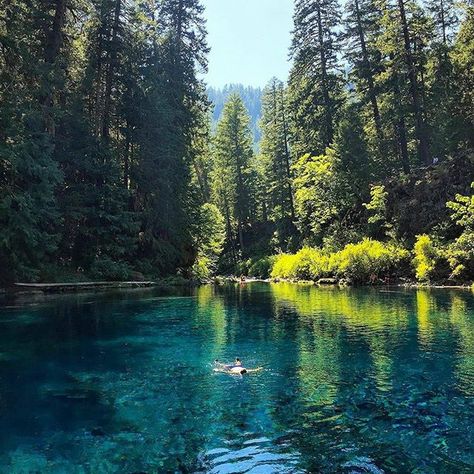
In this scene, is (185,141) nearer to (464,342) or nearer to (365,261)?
(365,261)

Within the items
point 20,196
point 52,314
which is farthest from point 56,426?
point 20,196

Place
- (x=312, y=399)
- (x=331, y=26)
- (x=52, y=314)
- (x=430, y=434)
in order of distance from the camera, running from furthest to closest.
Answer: (x=331, y=26) < (x=52, y=314) < (x=312, y=399) < (x=430, y=434)

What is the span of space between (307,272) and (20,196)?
72.0 feet

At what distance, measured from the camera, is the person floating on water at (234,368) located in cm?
1040

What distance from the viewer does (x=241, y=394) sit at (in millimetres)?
9133

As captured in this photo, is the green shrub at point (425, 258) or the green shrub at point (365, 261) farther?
the green shrub at point (365, 261)

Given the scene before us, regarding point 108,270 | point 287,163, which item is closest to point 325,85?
point 287,163

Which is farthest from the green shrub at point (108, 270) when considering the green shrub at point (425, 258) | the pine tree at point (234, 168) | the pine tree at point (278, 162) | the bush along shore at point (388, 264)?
the pine tree at point (234, 168)

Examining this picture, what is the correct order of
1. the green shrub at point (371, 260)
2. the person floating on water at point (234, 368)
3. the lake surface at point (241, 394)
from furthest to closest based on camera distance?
1. the green shrub at point (371, 260)
2. the person floating on water at point (234, 368)
3. the lake surface at point (241, 394)

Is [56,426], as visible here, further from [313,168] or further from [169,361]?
[313,168]

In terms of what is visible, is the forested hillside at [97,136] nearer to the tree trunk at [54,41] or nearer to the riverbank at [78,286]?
the tree trunk at [54,41]

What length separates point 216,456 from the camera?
20.6 feet

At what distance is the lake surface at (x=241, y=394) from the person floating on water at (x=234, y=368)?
0.67 feet

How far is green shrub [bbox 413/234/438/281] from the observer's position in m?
26.7
